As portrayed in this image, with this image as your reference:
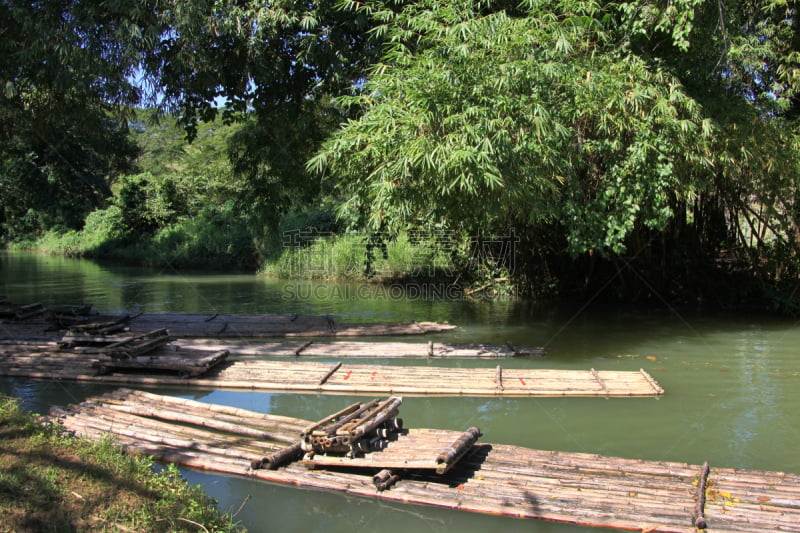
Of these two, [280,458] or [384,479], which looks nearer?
[384,479]

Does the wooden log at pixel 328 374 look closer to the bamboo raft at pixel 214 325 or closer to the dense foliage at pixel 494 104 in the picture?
the dense foliage at pixel 494 104

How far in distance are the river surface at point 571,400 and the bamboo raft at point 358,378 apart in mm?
112

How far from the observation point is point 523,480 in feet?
13.8

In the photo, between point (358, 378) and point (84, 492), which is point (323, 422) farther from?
point (358, 378)

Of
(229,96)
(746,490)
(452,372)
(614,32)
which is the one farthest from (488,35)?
(746,490)

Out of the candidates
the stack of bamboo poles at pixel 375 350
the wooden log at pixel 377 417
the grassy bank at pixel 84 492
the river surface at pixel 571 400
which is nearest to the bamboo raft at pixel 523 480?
the river surface at pixel 571 400

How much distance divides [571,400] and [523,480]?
2.29m

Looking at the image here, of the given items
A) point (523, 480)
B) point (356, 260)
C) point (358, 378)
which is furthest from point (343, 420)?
point (356, 260)

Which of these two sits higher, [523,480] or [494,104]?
[494,104]

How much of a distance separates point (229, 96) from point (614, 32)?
5.69 m

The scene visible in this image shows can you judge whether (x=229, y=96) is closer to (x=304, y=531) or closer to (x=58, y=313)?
(x=58, y=313)

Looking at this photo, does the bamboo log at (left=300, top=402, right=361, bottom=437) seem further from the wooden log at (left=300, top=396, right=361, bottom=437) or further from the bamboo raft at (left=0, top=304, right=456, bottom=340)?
the bamboo raft at (left=0, top=304, right=456, bottom=340)

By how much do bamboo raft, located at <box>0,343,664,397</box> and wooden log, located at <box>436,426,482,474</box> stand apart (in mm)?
1784

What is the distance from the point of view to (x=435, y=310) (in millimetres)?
12320
